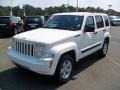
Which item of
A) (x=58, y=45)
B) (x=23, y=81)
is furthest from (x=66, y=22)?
(x=23, y=81)

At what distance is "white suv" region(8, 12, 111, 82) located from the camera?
5.74 m

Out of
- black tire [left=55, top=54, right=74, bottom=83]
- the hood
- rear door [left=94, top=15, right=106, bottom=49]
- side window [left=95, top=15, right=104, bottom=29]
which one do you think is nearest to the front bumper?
black tire [left=55, top=54, right=74, bottom=83]

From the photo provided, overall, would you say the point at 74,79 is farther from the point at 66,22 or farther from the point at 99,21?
the point at 99,21

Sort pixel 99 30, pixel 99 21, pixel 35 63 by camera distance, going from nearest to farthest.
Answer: pixel 35 63 < pixel 99 30 < pixel 99 21

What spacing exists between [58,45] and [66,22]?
174cm

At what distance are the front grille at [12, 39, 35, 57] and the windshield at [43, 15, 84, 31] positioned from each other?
162 centimetres

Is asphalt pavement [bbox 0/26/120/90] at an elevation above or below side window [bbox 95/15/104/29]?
below

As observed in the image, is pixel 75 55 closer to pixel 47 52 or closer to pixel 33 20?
pixel 47 52

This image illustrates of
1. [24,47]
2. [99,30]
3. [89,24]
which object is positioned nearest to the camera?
[24,47]

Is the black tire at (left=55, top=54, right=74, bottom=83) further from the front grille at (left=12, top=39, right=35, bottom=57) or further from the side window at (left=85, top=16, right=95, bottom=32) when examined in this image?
the side window at (left=85, top=16, right=95, bottom=32)

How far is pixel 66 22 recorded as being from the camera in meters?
7.57

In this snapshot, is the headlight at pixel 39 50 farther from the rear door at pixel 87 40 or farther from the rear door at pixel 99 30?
the rear door at pixel 99 30

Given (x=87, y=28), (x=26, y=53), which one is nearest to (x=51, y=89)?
(x=26, y=53)

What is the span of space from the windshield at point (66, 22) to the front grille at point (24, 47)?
5.33 ft
